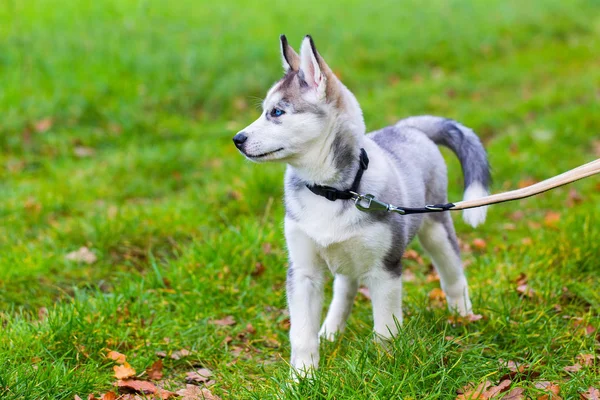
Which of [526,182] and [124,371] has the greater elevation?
[124,371]

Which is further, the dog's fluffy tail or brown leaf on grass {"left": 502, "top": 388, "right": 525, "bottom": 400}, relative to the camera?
the dog's fluffy tail

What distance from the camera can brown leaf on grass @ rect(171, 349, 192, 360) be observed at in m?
3.57

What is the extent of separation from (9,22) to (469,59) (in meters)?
6.63

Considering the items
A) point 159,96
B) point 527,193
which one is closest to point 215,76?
point 159,96

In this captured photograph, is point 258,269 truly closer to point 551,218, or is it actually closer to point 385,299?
point 385,299

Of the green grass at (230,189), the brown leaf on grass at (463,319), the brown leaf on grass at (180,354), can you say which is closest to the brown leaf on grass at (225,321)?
the green grass at (230,189)

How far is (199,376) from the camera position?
11.1ft

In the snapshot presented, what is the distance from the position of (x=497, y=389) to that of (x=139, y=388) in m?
1.60

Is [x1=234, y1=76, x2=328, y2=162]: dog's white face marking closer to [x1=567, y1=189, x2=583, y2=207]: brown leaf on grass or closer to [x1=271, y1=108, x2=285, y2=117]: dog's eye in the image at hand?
[x1=271, y1=108, x2=285, y2=117]: dog's eye

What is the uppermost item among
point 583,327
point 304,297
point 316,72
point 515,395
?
point 316,72

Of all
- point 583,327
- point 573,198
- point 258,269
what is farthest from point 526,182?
point 258,269

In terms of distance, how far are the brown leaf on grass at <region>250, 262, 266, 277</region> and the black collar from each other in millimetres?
1284

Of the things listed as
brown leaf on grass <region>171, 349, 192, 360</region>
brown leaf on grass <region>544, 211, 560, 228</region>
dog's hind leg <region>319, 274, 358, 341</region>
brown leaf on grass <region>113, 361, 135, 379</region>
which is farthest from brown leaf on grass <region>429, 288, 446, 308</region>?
brown leaf on grass <region>113, 361, 135, 379</region>

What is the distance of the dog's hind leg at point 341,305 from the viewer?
148 inches
